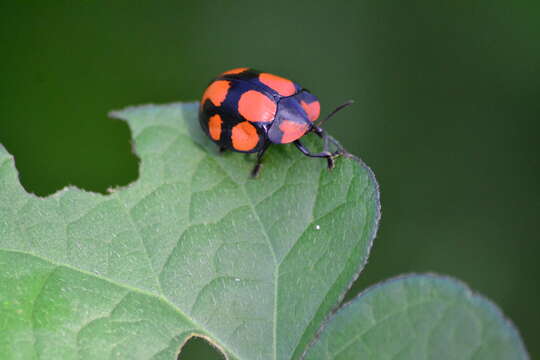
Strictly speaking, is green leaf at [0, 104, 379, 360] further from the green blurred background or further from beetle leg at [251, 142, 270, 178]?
the green blurred background

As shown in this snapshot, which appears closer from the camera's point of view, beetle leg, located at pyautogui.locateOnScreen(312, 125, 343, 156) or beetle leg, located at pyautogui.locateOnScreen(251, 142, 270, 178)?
beetle leg, located at pyautogui.locateOnScreen(312, 125, 343, 156)

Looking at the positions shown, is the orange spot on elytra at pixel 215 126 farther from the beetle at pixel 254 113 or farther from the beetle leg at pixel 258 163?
the beetle leg at pixel 258 163

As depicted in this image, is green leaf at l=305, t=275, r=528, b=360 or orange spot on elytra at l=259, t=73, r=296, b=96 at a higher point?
orange spot on elytra at l=259, t=73, r=296, b=96

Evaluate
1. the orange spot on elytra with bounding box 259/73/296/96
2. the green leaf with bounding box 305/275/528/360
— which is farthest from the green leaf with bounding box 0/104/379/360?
the orange spot on elytra with bounding box 259/73/296/96

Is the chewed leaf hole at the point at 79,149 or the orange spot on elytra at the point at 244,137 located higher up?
the orange spot on elytra at the point at 244,137

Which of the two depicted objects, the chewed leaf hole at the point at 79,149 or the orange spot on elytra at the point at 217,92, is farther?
the chewed leaf hole at the point at 79,149

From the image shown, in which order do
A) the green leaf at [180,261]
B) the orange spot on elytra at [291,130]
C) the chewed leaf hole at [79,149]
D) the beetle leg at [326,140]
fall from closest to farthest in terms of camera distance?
1. the green leaf at [180,261]
2. the beetle leg at [326,140]
3. the orange spot on elytra at [291,130]
4. the chewed leaf hole at [79,149]

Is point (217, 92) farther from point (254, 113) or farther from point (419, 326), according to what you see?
point (419, 326)

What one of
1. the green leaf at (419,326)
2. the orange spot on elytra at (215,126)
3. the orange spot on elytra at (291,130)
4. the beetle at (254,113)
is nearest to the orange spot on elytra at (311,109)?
the beetle at (254,113)

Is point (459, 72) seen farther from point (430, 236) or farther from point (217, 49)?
point (217, 49)
